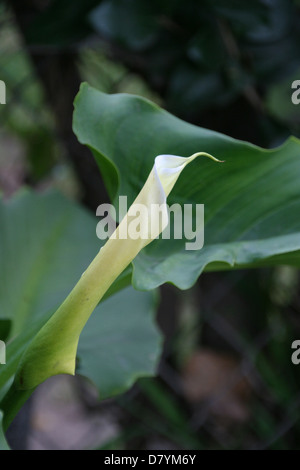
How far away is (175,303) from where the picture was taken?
1052 millimetres

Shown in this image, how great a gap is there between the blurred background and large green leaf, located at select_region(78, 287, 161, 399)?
9 centimetres

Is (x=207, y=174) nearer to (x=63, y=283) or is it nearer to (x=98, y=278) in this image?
(x=98, y=278)

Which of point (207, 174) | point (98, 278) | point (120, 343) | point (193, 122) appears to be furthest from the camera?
point (193, 122)

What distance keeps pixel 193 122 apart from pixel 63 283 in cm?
32

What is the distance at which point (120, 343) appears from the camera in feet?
1.87

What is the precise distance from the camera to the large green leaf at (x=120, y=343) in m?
0.52

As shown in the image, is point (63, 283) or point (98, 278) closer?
point (98, 278)

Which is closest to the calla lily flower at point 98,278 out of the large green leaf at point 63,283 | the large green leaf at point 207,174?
the large green leaf at point 207,174

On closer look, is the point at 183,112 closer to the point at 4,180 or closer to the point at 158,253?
the point at 158,253

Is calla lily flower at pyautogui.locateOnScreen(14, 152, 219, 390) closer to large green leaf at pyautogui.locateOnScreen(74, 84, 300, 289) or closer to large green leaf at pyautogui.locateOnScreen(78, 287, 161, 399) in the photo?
large green leaf at pyautogui.locateOnScreen(74, 84, 300, 289)

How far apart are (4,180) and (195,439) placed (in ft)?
1.91

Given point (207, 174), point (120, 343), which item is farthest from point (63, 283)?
point (207, 174)

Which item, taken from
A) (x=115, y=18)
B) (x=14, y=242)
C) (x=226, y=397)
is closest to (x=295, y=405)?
(x=226, y=397)

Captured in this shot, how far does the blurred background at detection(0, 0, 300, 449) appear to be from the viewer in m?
0.65
